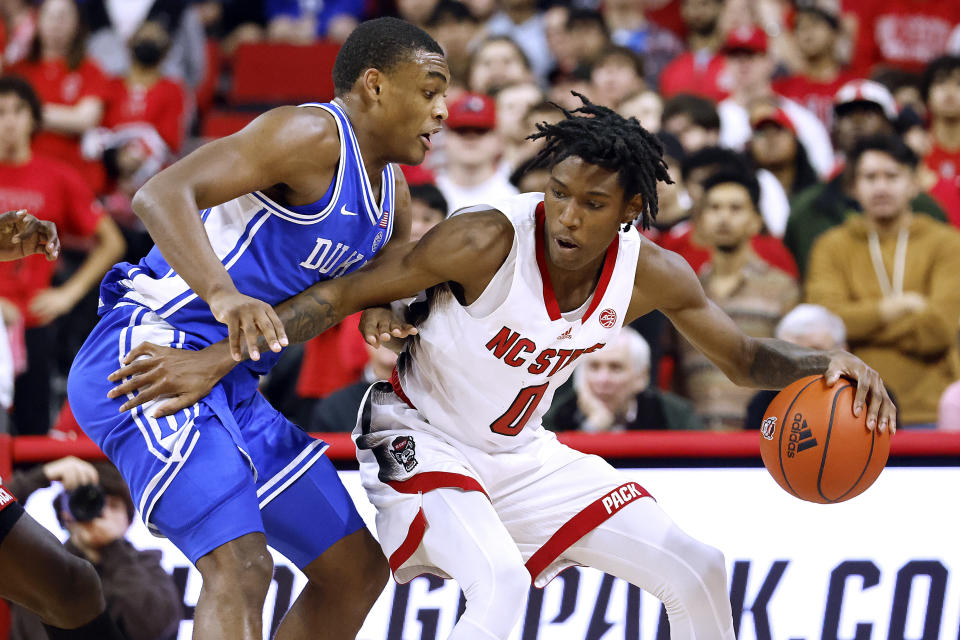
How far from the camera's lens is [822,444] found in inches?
142

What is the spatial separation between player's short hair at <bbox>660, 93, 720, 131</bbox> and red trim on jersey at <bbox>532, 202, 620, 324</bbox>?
3481 mm

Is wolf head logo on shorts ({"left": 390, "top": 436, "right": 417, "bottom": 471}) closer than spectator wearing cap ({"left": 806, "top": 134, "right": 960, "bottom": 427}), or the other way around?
wolf head logo on shorts ({"left": 390, "top": 436, "right": 417, "bottom": 471})

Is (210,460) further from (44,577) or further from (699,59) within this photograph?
(699,59)

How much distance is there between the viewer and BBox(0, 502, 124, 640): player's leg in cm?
359

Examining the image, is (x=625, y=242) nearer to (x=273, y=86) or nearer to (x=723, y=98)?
(x=723, y=98)

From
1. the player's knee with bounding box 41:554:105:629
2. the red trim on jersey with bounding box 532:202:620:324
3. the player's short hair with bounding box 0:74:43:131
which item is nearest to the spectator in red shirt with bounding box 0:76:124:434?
→ the player's short hair with bounding box 0:74:43:131

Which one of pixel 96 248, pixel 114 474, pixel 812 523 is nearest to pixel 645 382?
pixel 812 523

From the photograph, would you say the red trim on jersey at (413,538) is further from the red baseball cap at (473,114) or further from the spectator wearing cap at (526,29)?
the spectator wearing cap at (526,29)

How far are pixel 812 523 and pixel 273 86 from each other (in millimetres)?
5553

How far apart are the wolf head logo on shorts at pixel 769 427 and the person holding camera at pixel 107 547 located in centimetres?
206

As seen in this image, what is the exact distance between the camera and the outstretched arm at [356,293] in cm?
325

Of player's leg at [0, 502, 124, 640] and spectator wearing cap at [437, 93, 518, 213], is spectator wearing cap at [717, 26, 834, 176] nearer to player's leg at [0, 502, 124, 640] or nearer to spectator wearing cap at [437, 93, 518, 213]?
spectator wearing cap at [437, 93, 518, 213]

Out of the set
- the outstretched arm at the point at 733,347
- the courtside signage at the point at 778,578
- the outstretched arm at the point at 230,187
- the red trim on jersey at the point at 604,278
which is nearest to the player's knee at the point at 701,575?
the outstretched arm at the point at 733,347

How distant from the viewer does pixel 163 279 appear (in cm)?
342
